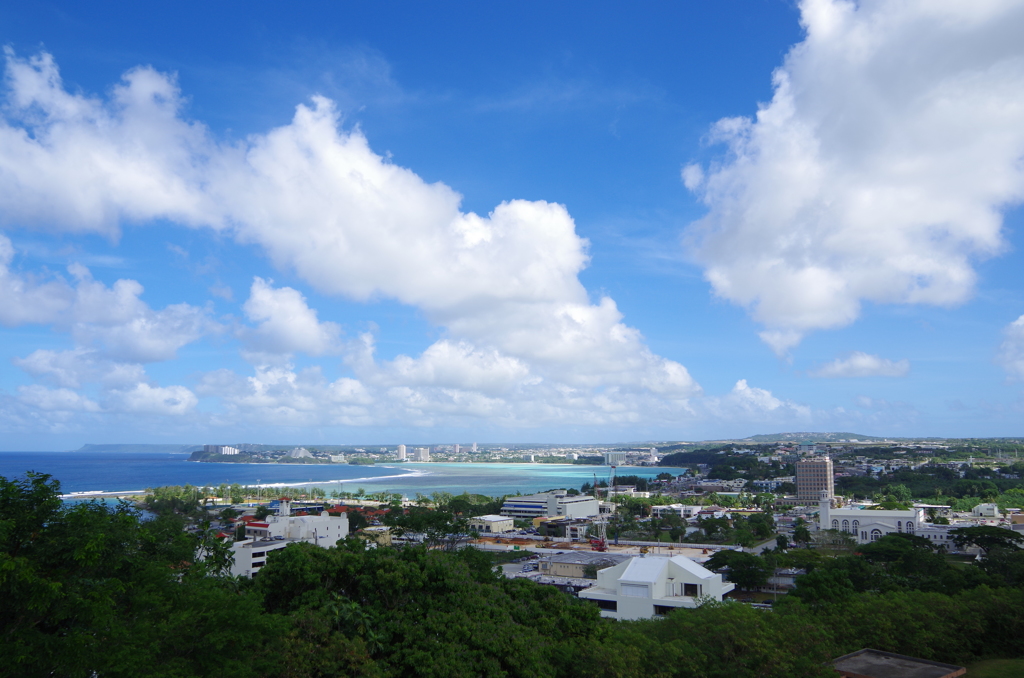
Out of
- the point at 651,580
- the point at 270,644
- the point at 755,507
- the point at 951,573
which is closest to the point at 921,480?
the point at 755,507

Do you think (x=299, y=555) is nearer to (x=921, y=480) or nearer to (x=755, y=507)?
(x=755, y=507)

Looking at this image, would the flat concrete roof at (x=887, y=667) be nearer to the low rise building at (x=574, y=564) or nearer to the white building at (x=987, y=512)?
the low rise building at (x=574, y=564)

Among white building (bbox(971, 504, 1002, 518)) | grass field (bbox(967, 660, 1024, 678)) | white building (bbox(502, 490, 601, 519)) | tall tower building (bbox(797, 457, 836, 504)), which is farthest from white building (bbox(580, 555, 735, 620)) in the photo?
tall tower building (bbox(797, 457, 836, 504))

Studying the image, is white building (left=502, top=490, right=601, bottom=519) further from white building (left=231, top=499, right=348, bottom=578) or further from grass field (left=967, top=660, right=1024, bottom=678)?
grass field (left=967, top=660, right=1024, bottom=678)

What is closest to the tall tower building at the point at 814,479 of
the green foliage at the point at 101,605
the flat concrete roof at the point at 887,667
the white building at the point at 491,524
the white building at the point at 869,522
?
the white building at the point at 869,522

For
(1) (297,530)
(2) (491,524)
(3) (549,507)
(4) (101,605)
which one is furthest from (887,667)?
(3) (549,507)

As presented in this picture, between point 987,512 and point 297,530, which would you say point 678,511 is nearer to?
point 987,512
